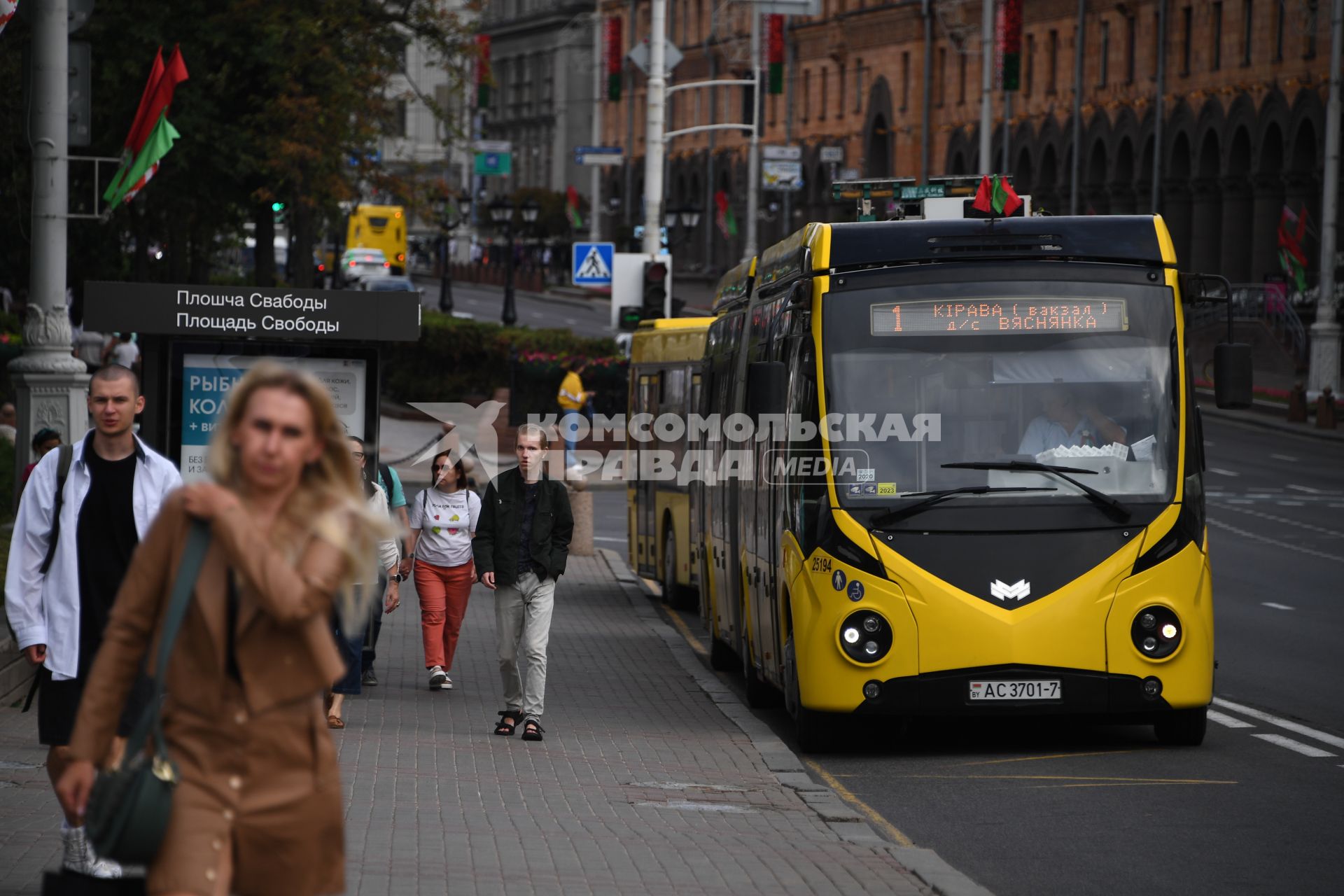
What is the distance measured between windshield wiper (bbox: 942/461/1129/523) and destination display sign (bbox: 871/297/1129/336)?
744 millimetres

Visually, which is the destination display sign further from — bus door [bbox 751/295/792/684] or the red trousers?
the red trousers

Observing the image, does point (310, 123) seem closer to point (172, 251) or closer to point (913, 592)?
point (172, 251)

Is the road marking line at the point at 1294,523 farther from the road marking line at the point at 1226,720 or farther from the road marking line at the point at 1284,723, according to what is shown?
the road marking line at the point at 1226,720

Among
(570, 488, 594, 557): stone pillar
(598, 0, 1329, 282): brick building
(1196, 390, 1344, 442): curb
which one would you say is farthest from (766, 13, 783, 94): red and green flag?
(570, 488, 594, 557): stone pillar

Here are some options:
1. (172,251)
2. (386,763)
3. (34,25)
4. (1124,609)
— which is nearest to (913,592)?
(1124,609)

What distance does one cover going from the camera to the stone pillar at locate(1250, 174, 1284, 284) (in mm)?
56188

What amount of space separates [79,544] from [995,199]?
23.0 ft

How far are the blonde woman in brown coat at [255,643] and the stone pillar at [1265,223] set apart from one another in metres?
53.1

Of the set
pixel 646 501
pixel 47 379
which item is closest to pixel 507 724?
pixel 47 379

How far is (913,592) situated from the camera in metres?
11.3

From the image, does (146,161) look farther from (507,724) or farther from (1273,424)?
(1273,424)

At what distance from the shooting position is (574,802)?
971 centimetres

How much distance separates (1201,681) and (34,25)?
31.9ft

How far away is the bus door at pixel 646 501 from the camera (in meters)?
21.4
